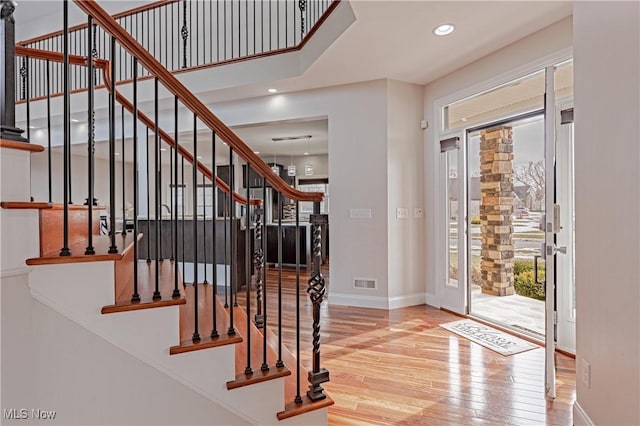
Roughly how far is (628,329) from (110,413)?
2.24 meters

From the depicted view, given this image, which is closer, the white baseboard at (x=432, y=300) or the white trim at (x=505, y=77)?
the white trim at (x=505, y=77)

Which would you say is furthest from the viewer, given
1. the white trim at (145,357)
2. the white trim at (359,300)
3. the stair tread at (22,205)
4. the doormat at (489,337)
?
the white trim at (359,300)

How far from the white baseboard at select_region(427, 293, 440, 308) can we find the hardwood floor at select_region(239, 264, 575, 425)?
1.97 feet

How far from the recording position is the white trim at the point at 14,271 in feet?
4.15

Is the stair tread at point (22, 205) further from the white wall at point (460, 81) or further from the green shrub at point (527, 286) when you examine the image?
the green shrub at point (527, 286)

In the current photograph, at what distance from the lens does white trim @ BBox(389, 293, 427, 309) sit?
14.4 ft

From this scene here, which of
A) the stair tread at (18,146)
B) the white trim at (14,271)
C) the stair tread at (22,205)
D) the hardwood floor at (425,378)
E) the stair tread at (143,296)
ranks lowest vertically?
the hardwood floor at (425,378)

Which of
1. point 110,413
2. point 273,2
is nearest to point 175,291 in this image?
point 110,413

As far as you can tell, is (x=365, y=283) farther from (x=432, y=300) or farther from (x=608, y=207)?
(x=608, y=207)

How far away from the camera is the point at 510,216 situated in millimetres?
4109

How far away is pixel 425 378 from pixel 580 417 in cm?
91

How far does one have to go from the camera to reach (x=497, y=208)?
4.14 metres

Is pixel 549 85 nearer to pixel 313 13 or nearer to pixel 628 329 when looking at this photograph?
pixel 628 329

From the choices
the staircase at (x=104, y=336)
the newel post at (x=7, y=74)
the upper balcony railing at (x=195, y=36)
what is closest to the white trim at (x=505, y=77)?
the staircase at (x=104, y=336)
